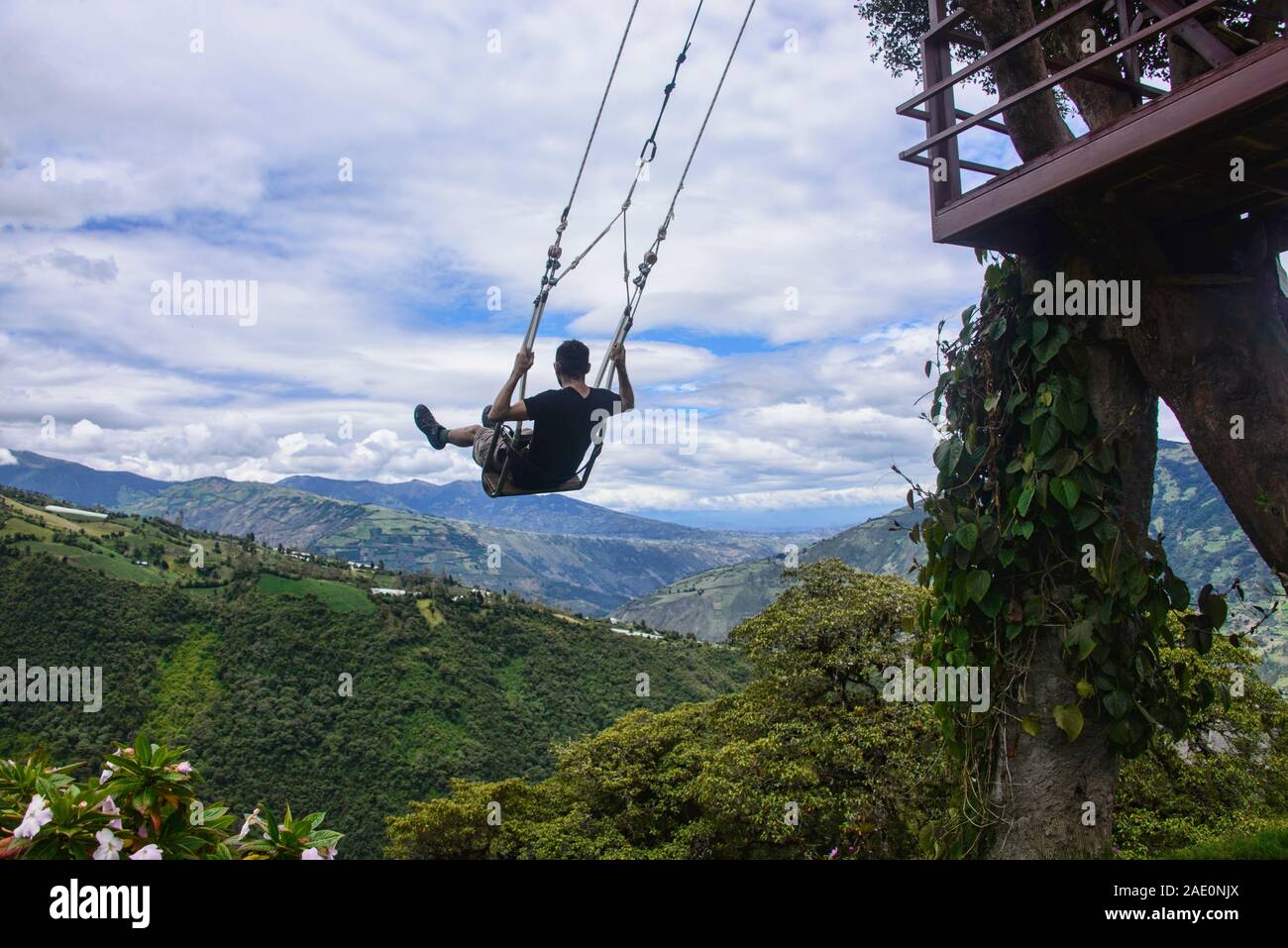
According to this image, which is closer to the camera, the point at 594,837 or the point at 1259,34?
the point at 1259,34

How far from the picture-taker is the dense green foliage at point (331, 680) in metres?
37.7

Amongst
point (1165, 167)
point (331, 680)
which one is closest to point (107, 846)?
point (1165, 167)

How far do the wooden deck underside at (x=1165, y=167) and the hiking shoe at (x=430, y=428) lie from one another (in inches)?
119

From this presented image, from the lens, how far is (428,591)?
55312mm

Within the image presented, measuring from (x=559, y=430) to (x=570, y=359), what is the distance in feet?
1.34

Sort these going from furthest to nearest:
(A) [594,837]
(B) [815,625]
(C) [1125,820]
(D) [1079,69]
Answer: (A) [594,837]
(B) [815,625]
(C) [1125,820]
(D) [1079,69]

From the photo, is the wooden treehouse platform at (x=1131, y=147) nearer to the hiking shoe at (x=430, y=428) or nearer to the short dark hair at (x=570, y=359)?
the short dark hair at (x=570, y=359)

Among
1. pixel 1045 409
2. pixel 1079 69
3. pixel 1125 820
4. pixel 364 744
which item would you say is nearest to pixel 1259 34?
pixel 1079 69

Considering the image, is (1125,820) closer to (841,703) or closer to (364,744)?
(841,703)

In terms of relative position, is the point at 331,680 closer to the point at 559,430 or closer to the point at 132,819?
the point at 559,430

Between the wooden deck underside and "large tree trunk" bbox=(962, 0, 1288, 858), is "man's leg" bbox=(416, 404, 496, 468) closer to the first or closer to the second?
the wooden deck underside

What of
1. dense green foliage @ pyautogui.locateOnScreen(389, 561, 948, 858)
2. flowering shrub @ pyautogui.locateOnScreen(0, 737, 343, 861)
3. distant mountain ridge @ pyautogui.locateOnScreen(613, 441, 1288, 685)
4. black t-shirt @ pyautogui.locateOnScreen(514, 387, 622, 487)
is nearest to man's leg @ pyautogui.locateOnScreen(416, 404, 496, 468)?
black t-shirt @ pyautogui.locateOnScreen(514, 387, 622, 487)
